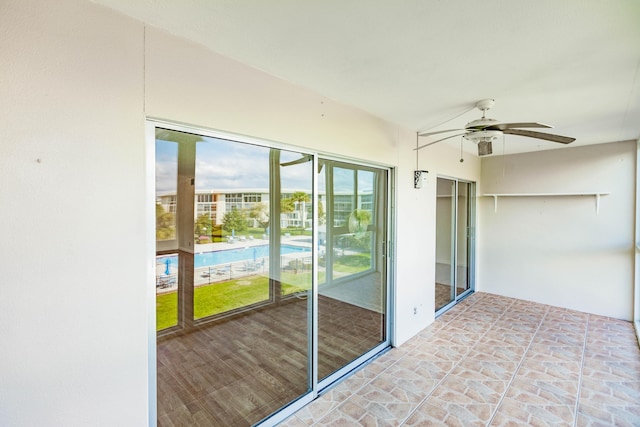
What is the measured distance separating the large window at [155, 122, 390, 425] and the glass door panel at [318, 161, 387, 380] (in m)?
0.02

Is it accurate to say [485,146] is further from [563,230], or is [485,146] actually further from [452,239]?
[563,230]

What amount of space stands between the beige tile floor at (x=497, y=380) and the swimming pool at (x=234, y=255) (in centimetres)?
128

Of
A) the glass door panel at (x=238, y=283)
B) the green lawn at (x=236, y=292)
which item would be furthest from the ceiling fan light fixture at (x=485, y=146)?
the green lawn at (x=236, y=292)

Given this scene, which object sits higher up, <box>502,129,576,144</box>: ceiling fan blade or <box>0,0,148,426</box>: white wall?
<box>502,129,576,144</box>: ceiling fan blade

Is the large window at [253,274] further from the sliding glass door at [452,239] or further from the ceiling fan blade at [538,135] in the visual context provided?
the sliding glass door at [452,239]

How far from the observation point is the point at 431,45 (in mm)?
1711

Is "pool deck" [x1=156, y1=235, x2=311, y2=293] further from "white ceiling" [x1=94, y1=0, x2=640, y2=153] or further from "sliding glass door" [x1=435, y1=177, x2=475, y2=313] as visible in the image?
"sliding glass door" [x1=435, y1=177, x2=475, y2=313]

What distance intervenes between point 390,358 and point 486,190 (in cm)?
376

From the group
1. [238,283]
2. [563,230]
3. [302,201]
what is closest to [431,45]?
[302,201]

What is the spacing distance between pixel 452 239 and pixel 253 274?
3.63m

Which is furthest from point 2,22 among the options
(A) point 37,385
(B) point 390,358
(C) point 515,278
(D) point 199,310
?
(C) point 515,278

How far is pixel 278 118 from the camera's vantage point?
7.07 feet

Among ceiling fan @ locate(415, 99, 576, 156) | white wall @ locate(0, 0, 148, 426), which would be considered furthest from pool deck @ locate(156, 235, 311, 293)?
ceiling fan @ locate(415, 99, 576, 156)

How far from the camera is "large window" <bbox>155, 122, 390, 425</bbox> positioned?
1911 millimetres
